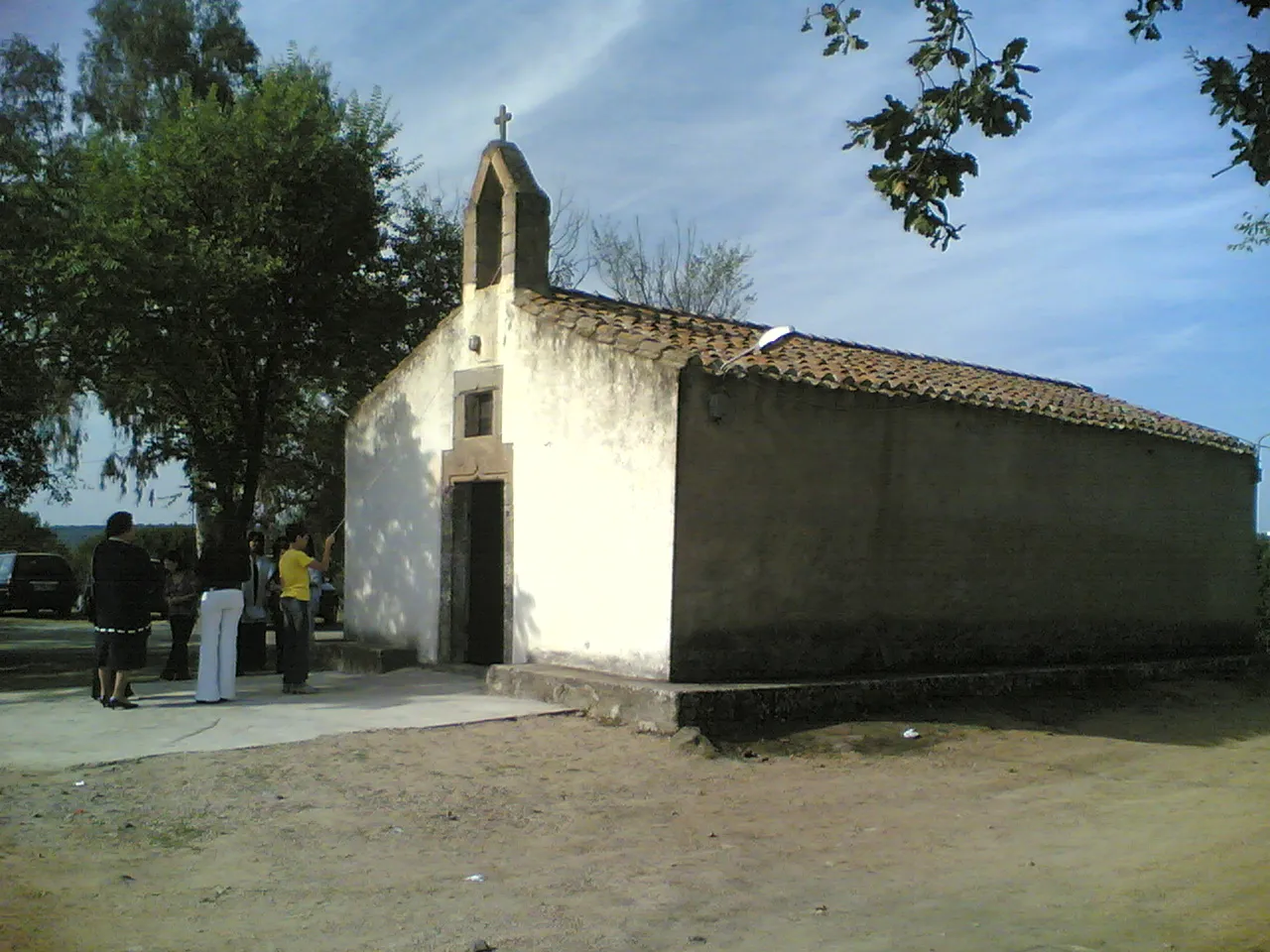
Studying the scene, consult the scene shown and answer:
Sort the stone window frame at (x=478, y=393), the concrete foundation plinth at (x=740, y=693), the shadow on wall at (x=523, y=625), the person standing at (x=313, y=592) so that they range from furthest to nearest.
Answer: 1. the stone window frame at (x=478, y=393)
2. the shadow on wall at (x=523, y=625)
3. the person standing at (x=313, y=592)
4. the concrete foundation plinth at (x=740, y=693)

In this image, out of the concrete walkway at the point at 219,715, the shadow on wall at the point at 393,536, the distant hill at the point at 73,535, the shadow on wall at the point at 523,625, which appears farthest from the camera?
the distant hill at the point at 73,535

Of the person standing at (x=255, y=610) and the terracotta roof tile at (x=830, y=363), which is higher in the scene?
the terracotta roof tile at (x=830, y=363)

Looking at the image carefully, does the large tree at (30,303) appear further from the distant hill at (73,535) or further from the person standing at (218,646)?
the distant hill at (73,535)

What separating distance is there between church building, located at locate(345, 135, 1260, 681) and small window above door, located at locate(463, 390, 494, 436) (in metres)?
0.03

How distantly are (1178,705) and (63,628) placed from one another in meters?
21.9

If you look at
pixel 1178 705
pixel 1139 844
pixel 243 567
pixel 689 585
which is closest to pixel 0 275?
pixel 243 567

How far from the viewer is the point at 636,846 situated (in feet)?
21.8

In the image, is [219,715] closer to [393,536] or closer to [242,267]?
[393,536]

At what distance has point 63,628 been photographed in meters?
25.1

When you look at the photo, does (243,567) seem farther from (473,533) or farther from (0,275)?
(0,275)

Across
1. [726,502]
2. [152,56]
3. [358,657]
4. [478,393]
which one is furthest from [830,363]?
[152,56]

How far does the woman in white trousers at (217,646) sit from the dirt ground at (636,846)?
7.14 feet

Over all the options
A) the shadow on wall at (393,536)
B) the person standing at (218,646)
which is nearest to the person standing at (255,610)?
the shadow on wall at (393,536)

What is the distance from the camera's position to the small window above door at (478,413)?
13.0m
